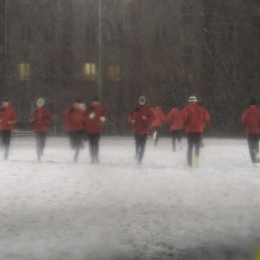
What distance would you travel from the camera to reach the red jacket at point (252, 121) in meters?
21.3

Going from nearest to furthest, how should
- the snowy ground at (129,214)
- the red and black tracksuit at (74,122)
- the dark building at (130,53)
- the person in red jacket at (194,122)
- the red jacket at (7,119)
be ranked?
the snowy ground at (129,214)
the person in red jacket at (194,122)
the red and black tracksuit at (74,122)
the red jacket at (7,119)
the dark building at (130,53)

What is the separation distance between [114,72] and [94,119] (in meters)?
44.7

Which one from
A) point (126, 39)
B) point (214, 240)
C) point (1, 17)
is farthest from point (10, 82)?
point (214, 240)

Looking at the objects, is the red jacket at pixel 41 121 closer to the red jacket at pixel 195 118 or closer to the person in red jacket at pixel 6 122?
the person in red jacket at pixel 6 122

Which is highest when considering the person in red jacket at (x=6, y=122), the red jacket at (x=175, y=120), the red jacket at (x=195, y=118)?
the red jacket at (x=195, y=118)

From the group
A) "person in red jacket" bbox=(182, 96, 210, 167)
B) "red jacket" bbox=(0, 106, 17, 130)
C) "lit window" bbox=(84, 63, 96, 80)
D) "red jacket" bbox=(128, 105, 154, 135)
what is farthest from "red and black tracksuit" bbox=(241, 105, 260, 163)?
"lit window" bbox=(84, 63, 96, 80)

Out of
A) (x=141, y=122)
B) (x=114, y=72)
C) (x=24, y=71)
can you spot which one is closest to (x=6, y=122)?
(x=141, y=122)

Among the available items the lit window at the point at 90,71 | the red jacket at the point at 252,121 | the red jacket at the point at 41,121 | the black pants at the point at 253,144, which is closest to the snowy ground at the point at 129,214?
the black pants at the point at 253,144

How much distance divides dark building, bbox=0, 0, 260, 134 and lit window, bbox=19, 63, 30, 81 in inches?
3.2

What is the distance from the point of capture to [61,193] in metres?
13.4

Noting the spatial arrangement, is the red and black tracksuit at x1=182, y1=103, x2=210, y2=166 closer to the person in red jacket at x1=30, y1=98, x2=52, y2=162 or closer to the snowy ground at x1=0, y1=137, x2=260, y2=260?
the snowy ground at x1=0, y1=137, x2=260, y2=260

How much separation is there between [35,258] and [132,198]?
220 inches

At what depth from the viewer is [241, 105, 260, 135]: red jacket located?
69.8 ft

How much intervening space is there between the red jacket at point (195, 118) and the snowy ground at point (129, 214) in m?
1.40
